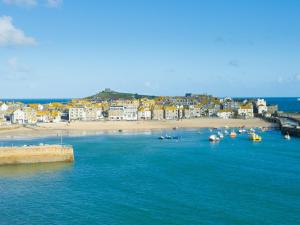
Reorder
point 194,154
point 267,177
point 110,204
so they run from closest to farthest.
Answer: point 110,204
point 267,177
point 194,154

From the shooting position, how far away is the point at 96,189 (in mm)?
35125

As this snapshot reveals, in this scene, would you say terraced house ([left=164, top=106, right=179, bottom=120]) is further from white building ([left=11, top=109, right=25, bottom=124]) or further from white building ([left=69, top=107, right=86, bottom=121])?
white building ([left=11, top=109, right=25, bottom=124])

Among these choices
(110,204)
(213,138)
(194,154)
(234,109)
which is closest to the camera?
(110,204)

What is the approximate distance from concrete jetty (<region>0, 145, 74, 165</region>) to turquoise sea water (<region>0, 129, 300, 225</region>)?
1.14 meters

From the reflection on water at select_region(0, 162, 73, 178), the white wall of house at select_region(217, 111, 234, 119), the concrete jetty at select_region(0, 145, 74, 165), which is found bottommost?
the reflection on water at select_region(0, 162, 73, 178)

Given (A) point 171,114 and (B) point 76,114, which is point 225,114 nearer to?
(A) point 171,114

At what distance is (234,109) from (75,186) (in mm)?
96235

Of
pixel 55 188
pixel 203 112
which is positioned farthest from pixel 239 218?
pixel 203 112

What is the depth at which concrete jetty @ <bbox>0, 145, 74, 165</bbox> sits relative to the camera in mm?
45088

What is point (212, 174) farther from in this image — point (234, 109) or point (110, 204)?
point (234, 109)

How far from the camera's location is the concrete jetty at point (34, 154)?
1775 inches

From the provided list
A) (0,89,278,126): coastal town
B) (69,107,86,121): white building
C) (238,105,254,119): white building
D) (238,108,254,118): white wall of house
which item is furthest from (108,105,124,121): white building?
(238,108,254,118): white wall of house

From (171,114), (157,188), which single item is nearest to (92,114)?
(171,114)

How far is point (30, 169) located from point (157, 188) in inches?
565
